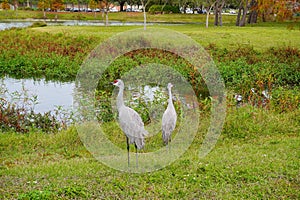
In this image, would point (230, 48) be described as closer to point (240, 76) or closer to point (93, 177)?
point (240, 76)

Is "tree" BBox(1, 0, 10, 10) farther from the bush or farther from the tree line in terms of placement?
the bush

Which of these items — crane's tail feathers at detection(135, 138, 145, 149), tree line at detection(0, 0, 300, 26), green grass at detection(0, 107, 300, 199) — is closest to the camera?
green grass at detection(0, 107, 300, 199)

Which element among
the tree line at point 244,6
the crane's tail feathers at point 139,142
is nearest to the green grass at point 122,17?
the tree line at point 244,6

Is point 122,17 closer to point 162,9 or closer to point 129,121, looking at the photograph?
point 162,9

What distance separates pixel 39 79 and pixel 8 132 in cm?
1022

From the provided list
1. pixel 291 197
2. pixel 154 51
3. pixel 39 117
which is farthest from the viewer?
pixel 154 51

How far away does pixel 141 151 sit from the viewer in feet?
31.4

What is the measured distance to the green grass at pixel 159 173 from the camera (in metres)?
6.82

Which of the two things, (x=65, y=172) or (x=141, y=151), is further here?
(x=141, y=151)

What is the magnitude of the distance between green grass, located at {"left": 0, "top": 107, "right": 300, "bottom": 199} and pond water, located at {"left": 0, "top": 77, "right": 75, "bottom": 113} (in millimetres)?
4920

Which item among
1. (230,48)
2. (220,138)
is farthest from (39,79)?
(220,138)

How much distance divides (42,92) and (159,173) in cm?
1173

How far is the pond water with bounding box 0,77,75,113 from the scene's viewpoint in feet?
50.7

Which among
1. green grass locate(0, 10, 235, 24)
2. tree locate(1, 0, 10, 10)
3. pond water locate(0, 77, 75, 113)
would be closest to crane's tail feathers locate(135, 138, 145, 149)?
pond water locate(0, 77, 75, 113)
